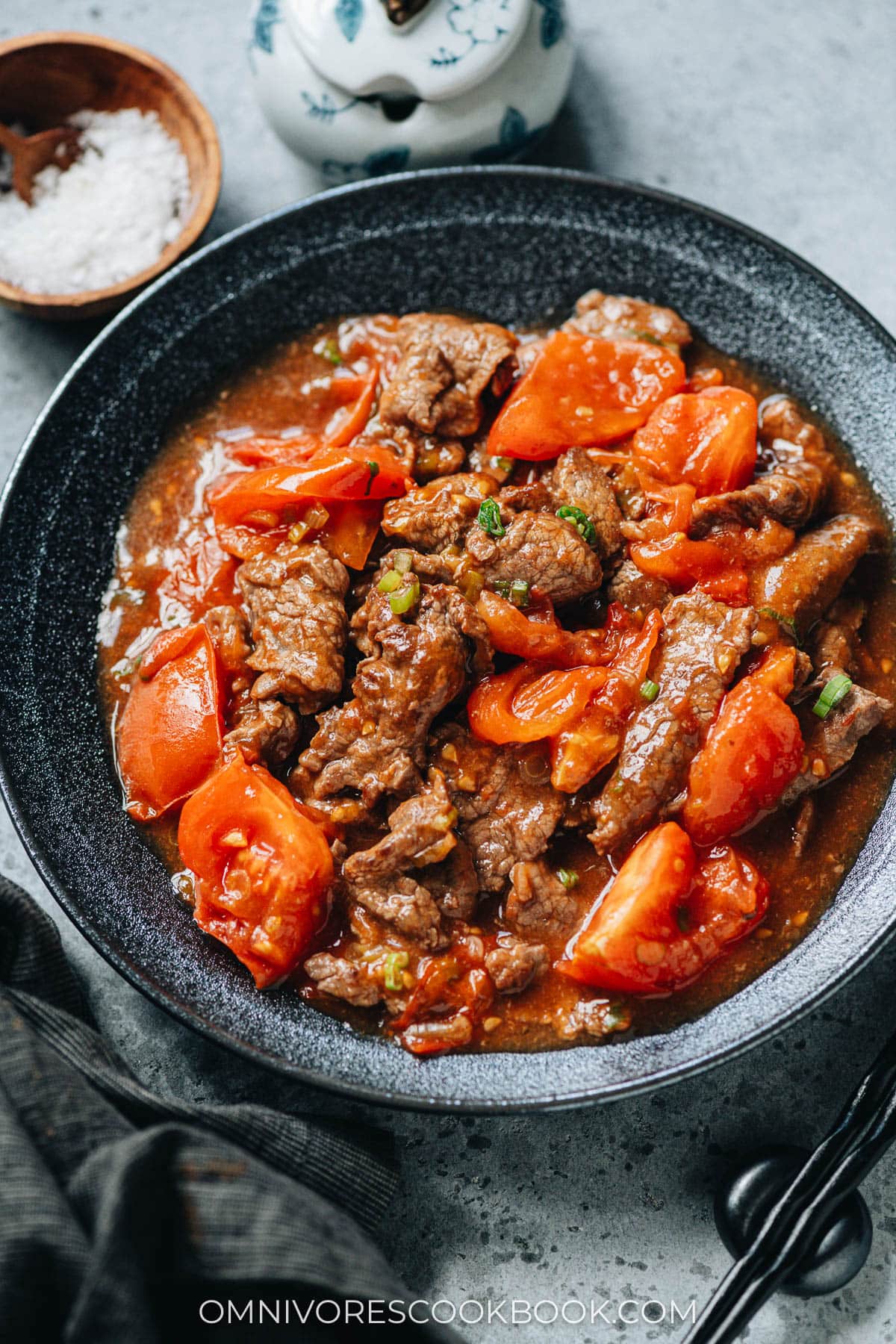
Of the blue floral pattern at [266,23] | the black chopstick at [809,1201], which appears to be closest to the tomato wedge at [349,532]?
the blue floral pattern at [266,23]

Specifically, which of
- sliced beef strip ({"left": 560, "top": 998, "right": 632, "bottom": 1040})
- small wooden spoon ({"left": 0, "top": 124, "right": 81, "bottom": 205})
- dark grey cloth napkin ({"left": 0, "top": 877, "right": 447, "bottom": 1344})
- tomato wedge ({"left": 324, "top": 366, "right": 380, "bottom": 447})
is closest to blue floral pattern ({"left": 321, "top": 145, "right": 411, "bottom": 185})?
tomato wedge ({"left": 324, "top": 366, "right": 380, "bottom": 447})

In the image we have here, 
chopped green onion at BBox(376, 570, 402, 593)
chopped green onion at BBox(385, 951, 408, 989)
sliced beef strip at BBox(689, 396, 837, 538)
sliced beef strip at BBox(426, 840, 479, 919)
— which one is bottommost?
chopped green onion at BBox(385, 951, 408, 989)

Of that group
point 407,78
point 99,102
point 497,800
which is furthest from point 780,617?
point 99,102

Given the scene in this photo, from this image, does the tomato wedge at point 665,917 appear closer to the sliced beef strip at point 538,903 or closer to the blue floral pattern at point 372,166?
the sliced beef strip at point 538,903

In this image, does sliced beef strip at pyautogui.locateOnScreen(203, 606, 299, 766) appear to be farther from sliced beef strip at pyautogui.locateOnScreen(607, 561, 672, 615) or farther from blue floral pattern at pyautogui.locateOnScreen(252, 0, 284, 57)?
blue floral pattern at pyautogui.locateOnScreen(252, 0, 284, 57)

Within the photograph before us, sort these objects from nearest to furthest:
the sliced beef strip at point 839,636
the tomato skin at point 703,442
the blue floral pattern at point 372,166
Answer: the sliced beef strip at point 839,636, the tomato skin at point 703,442, the blue floral pattern at point 372,166

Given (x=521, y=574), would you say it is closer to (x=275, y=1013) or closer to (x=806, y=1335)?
(x=275, y=1013)

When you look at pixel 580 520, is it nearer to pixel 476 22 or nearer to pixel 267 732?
pixel 267 732

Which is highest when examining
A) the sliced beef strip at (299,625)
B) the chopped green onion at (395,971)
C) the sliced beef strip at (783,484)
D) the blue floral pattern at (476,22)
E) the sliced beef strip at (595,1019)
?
the blue floral pattern at (476,22)
